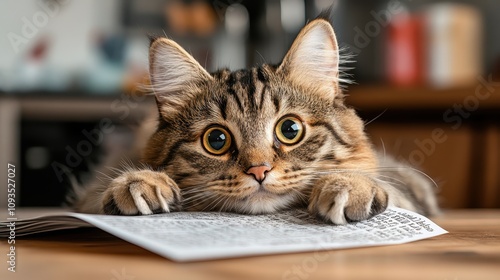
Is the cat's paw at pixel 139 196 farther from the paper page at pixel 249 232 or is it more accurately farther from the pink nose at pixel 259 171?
the pink nose at pixel 259 171

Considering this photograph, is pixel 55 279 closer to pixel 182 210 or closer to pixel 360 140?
pixel 182 210

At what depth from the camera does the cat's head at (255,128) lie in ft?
3.35

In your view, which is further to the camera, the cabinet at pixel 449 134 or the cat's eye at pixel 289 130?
the cabinet at pixel 449 134

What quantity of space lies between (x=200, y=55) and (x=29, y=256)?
2650mm

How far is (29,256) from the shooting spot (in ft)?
2.51

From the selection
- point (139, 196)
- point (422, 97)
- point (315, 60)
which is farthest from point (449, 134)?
point (139, 196)

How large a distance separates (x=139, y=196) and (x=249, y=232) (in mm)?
231

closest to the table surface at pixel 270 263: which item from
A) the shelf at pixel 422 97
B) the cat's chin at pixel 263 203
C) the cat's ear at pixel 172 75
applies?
the cat's chin at pixel 263 203

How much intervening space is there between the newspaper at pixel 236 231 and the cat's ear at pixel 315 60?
302 mm

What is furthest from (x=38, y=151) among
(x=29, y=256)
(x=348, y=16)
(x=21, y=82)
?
(x=29, y=256)

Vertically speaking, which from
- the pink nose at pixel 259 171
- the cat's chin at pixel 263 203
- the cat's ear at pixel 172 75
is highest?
the cat's ear at pixel 172 75

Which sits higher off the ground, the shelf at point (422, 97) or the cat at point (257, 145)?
the shelf at point (422, 97)

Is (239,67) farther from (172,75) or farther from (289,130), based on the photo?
(289,130)

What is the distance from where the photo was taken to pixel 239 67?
2822 mm
